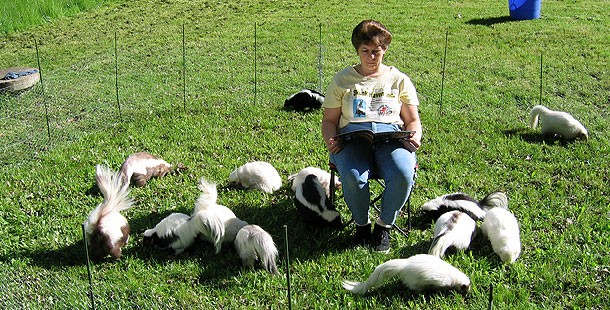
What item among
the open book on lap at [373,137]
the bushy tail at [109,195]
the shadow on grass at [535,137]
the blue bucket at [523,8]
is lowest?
the shadow on grass at [535,137]

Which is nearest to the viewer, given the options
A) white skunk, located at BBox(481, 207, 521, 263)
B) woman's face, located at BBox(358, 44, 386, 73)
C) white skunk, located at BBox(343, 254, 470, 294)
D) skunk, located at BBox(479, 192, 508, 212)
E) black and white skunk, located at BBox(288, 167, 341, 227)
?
white skunk, located at BBox(343, 254, 470, 294)

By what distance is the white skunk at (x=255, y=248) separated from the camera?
12.3 ft

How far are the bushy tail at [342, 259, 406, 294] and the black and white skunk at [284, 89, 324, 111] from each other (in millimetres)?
3549

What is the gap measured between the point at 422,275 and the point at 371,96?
1.32 meters

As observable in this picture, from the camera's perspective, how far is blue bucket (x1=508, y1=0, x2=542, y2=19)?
1087 cm

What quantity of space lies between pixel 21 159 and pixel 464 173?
13.7 ft

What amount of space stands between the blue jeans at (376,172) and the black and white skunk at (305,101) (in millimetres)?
2785

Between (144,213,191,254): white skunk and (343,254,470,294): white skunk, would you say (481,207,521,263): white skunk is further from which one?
(144,213,191,254): white skunk

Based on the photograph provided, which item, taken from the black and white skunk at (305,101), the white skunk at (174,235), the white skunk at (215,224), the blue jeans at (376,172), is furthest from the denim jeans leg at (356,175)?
the black and white skunk at (305,101)

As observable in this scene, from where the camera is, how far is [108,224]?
13.1 feet

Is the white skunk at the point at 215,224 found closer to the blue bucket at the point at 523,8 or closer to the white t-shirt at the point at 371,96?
the white t-shirt at the point at 371,96

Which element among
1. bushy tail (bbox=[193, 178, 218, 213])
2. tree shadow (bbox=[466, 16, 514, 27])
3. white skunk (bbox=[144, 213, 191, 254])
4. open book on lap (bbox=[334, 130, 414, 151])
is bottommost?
white skunk (bbox=[144, 213, 191, 254])

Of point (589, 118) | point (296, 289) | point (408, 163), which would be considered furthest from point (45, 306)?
point (589, 118)

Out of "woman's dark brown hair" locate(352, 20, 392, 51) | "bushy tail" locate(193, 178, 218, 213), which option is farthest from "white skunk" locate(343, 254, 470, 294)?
"woman's dark brown hair" locate(352, 20, 392, 51)
